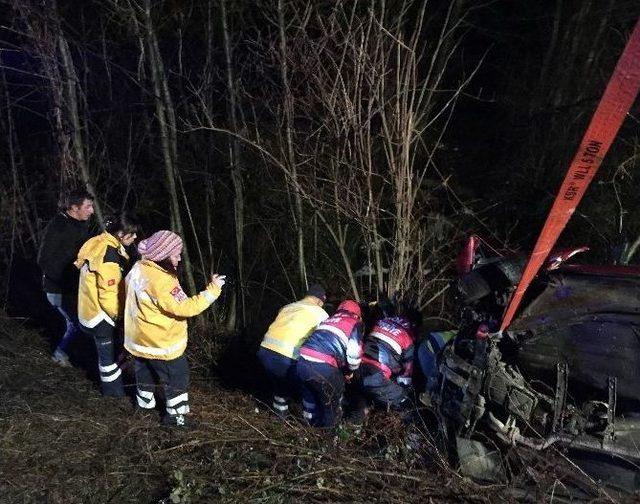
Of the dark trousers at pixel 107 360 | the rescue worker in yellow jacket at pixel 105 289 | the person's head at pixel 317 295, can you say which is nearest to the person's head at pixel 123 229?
the rescue worker in yellow jacket at pixel 105 289

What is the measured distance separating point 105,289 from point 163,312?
82 cm

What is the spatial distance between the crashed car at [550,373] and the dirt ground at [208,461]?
256 millimetres

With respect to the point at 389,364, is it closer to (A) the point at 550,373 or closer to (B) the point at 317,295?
(B) the point at 317,295

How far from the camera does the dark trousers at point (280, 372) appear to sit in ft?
15.6

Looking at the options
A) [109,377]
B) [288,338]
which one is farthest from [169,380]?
[288,338]

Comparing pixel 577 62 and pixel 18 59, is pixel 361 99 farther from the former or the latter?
pixel 577 62

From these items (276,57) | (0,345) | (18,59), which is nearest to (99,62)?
(18,59)

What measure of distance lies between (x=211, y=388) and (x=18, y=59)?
4.74 m

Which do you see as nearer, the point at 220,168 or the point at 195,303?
the point at 195,303

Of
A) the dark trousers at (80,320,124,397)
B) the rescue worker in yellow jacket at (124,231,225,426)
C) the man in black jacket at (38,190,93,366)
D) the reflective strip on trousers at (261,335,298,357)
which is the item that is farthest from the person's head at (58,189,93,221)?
the reflective strip on trousers at (261,335,298,357)

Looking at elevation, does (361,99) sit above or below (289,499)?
above

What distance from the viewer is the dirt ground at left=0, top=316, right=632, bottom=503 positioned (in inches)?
143

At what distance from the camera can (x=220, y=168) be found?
7246 mm

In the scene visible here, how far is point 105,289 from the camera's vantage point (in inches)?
200
